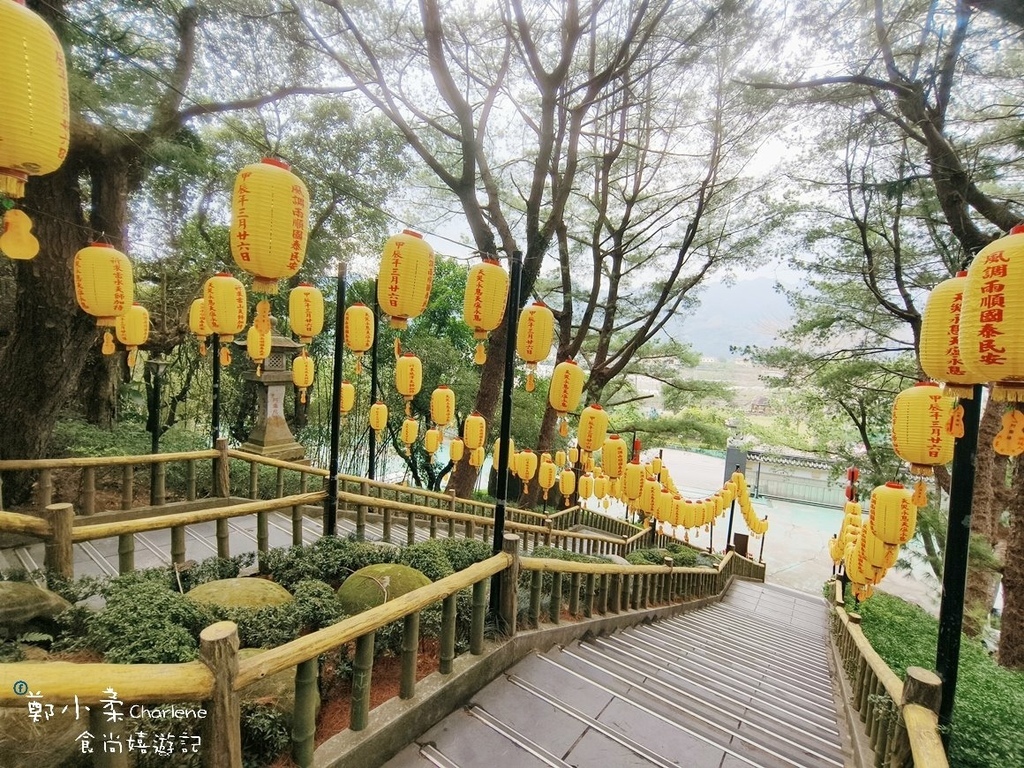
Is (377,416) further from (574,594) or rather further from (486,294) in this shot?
(574,594)

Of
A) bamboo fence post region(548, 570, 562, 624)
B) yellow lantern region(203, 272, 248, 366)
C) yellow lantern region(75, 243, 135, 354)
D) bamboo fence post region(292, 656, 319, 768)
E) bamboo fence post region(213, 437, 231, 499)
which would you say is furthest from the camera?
bamboo fence post region(213, 437, 231, 499)

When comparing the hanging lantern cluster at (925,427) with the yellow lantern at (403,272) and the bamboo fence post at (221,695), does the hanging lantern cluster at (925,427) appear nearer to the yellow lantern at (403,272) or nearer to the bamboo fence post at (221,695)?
the yellow lantern at (403,272)

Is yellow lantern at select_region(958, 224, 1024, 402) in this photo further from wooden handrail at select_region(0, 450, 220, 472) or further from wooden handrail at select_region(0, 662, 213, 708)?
wooden handrail at select_region(0, 450, 220, 472)

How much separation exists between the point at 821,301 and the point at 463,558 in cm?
1253

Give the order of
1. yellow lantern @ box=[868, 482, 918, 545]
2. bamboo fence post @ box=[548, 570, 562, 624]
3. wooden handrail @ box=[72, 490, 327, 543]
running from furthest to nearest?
yellow lantern @ box=[868, 482, 918, 545] < bamboo fence post @ box=[548, 570, 562, 624] < wooden handrail @ box=[72, 490, 327, 543]

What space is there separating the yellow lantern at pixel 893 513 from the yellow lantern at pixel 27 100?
7.84m

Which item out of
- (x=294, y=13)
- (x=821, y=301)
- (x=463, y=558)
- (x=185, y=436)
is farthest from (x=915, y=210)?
(x=185, y=436)

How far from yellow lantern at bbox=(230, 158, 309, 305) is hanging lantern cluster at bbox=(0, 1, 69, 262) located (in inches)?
39.8

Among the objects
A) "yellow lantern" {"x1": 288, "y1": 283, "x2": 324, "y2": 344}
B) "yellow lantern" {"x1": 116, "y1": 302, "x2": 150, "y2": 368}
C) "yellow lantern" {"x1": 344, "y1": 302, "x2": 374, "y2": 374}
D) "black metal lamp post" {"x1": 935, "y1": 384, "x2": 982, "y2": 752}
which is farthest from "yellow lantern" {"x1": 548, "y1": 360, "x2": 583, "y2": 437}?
"yellow lantern" {"x1": 116, "y1": 302, "x2": 150, "y2": 368}

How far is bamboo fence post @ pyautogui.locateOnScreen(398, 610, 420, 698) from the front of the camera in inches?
99.7

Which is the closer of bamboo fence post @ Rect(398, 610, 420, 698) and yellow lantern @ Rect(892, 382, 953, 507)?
bamboo fence post @ Rect(398, 610, 420, 698)

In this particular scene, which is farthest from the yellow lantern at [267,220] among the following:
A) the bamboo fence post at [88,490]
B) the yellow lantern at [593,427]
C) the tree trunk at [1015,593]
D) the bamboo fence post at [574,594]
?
the tree trunk at [1015,593]

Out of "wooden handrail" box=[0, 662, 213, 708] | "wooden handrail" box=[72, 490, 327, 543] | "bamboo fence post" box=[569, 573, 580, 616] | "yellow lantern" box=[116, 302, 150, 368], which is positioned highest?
"yellow lantern" box=[116, 302, 150, 368]

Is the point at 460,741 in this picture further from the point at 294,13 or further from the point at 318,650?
the point at 294,13
